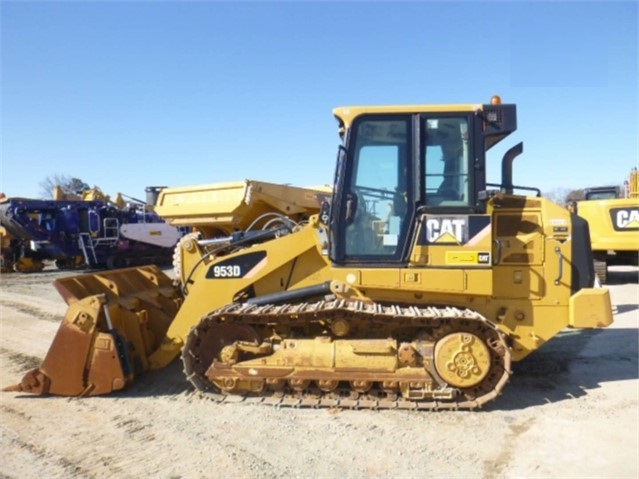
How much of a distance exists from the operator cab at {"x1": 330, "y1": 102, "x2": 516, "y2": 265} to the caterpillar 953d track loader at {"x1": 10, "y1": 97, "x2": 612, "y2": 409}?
0.01 metres

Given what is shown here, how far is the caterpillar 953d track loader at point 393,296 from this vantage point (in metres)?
4.43

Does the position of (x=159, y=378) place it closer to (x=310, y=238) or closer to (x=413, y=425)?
(x=310, y=238)

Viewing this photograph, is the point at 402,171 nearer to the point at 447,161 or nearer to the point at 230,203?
the point at 447,161

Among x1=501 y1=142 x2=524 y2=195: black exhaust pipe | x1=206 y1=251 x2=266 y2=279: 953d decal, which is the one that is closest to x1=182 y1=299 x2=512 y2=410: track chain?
x1=206 y1=251 x2=266 y2=279: 953d decal

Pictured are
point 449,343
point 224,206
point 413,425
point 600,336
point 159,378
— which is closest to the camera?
point 413,425

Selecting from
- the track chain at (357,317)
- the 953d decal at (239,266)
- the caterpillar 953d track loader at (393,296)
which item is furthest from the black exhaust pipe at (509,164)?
the 953d decal at (239,266)

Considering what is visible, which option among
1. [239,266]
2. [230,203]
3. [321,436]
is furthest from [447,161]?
[230,203]

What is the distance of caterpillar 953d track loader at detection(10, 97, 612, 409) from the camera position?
4426 mm

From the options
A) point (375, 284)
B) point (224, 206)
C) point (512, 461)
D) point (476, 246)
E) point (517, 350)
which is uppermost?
point (224, 206)

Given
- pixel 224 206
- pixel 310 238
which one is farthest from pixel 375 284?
pixel 224 206

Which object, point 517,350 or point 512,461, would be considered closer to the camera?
point 512,461

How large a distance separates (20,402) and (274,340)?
255cm

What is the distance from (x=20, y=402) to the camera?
15.2 feet

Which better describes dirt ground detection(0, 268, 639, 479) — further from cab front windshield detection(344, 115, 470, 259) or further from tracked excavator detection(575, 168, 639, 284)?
tracked excavator detection(575, 168, 639, 284)
